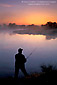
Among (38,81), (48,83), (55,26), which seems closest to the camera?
(48,83)

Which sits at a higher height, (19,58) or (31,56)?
(31,56)

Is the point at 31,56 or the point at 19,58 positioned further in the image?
the point at 31,56

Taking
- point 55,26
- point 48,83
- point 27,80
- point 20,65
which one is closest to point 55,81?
point 48,83

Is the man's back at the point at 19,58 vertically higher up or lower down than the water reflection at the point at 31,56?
lower down

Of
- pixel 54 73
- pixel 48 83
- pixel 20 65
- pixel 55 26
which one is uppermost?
pixel 55 26

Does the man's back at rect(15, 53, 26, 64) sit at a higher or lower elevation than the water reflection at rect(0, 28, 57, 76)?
lower

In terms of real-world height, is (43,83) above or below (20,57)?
below

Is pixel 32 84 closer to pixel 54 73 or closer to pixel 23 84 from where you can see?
pixel 23 84

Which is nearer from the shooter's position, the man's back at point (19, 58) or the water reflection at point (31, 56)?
the man's back at point (19, 58)

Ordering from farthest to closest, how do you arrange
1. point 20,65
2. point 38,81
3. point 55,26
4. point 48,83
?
point 55,26 < point 20,65 < point 38,81 < point 48,83

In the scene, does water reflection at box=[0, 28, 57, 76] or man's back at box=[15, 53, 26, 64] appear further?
water reflection at box=[0, 28, 57, 76]

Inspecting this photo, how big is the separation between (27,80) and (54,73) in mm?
1384

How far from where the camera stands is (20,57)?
7621 mm

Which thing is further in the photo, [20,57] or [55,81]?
[20,57]
